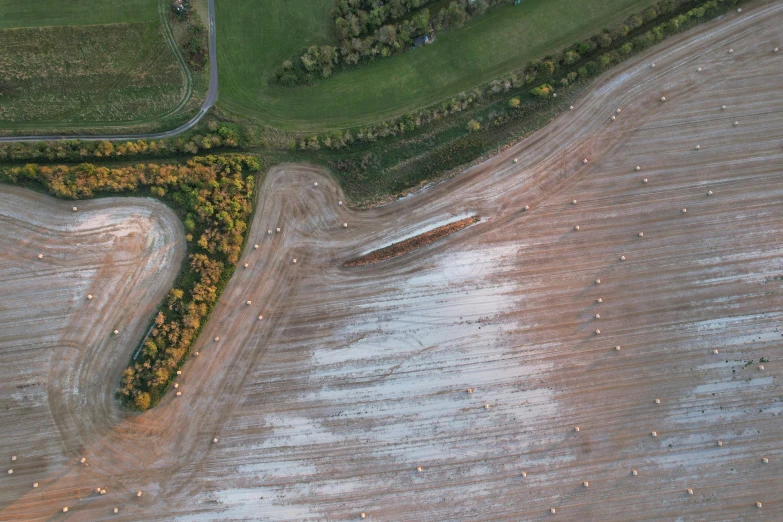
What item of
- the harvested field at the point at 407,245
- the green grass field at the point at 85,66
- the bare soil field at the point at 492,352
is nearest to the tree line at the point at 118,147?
the green grass field at the point at 85,66

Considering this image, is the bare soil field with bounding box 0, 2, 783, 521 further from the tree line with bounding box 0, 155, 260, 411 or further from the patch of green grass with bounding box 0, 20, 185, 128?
the patch of green grass with bounding box 0, 20, 185, 128

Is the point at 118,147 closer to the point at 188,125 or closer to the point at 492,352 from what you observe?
A: the point at 188,125

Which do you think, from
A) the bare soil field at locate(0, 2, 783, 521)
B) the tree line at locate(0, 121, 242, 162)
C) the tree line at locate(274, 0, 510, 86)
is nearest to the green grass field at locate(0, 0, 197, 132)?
the tree line at locate(0, 121, 242, 162)

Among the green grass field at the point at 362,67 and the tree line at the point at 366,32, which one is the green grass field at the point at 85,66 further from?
the tree line at the point at 366,32

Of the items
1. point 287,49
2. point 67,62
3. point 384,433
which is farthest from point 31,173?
point 384,433

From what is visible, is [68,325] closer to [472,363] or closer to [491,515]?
[472,363]

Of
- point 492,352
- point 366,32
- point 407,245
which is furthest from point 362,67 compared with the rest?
point 492,352

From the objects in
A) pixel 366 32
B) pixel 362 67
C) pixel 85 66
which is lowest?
pixel 362 67
